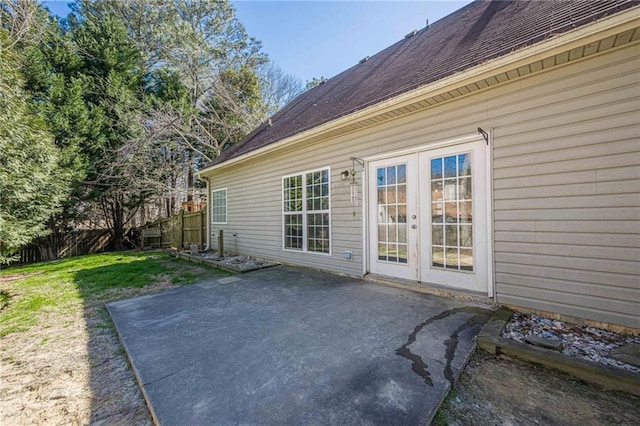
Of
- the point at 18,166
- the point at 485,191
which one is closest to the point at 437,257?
the point at 485,191

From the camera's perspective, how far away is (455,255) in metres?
3.60

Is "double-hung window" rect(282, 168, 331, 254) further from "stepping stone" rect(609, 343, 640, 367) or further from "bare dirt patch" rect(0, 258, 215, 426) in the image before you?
"stepping stone" rect(609, 343, 640, 367)

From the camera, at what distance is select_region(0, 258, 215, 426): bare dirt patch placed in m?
1.69

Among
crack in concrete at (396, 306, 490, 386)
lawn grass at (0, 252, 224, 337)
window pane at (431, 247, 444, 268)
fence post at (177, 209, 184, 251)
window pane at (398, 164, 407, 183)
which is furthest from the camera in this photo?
fence post at (177, 209, 184, 251)

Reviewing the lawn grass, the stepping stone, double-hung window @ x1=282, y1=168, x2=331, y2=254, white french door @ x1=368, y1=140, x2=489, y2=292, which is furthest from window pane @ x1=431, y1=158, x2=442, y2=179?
the lawn grass

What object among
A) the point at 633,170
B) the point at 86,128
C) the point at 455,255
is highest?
the point at 86,128

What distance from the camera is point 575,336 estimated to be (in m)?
2.43

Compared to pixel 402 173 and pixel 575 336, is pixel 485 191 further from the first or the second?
pixel 575 336

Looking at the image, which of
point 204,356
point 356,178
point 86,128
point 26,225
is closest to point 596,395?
point 204,356

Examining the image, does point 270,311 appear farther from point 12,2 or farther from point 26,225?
point 12,2

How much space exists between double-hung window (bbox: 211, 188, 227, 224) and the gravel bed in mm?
7895

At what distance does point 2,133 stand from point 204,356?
6.39 meters

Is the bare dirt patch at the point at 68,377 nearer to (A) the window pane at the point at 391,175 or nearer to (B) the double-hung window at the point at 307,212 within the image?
(B) the double-hung window at the point at 307,212

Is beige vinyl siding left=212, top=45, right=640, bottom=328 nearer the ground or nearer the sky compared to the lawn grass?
nearer the sky
